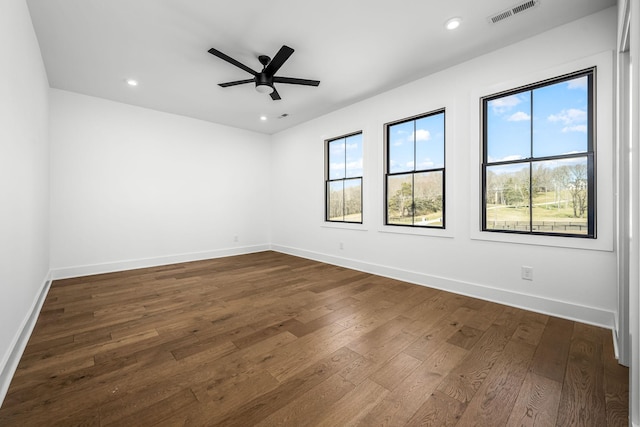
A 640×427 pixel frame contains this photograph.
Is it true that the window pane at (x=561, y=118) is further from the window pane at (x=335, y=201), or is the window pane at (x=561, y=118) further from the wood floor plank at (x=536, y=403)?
the window pane at (x=335, y=201)

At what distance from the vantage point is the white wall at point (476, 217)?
231cm

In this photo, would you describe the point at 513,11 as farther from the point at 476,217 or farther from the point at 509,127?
the point at 476,217

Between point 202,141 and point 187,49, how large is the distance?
8.31 feet

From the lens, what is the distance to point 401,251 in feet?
12.4

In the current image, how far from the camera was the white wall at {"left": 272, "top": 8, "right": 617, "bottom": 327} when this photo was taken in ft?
7.59

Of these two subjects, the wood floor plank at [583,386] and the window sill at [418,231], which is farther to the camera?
the window sill at [418,231]

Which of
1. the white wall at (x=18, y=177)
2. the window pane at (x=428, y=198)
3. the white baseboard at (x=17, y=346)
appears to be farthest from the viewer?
the window pane at (x=428, y=198)

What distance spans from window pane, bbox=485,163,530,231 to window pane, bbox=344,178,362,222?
191 cm

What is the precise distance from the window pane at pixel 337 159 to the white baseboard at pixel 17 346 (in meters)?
4.14

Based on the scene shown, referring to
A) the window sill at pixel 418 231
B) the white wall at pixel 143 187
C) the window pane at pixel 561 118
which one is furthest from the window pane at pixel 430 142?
the white wall at pixel 143 187

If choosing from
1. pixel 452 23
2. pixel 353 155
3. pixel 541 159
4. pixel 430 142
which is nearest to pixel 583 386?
pixel 541 159

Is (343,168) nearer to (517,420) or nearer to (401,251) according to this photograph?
(401,251)

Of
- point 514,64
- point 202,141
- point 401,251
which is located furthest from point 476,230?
point 202,141

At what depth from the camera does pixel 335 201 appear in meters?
4.95
